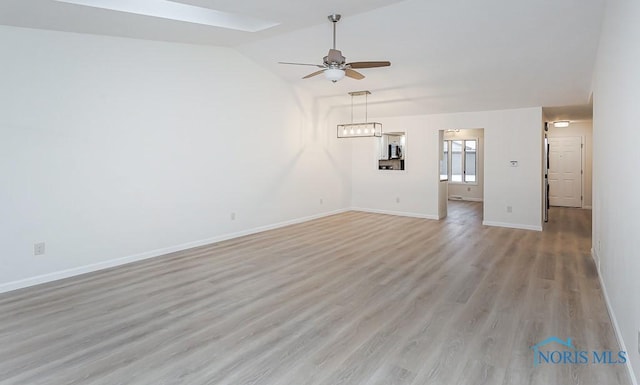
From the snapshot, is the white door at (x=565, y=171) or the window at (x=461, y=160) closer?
the white door at (x=565, y=171)

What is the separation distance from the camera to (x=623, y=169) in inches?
93.4

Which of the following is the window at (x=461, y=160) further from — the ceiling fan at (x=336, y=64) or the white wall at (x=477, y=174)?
the ceiling fan at (x=336, y=64)

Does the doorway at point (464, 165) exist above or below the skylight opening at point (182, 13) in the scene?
below

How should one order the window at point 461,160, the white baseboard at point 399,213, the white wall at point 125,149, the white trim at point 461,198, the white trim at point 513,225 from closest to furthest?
the white wall at point 125,149 < the white trim at point 513,225 < the white baseboard at point 399,213 < the white trim at point 461,198 < the window at point 461,160

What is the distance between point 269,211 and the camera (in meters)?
6.80

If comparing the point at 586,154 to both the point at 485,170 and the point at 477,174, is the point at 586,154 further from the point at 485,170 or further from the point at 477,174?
the point at 485,170

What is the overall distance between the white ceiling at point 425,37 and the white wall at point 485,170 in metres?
0.60

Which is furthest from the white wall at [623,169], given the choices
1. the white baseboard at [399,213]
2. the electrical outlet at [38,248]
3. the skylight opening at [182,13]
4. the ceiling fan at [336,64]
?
the electrical outlet at [38,248]

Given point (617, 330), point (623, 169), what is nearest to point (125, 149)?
point (623, 169)

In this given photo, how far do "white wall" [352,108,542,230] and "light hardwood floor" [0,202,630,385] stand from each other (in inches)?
79.0

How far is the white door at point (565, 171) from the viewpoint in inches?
380

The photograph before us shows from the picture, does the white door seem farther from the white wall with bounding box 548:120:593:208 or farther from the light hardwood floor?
the light hardwood floor

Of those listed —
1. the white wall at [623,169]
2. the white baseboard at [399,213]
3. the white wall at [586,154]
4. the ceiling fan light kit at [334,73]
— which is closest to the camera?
the white wall at [623,169]

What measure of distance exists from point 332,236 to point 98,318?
3841mm
